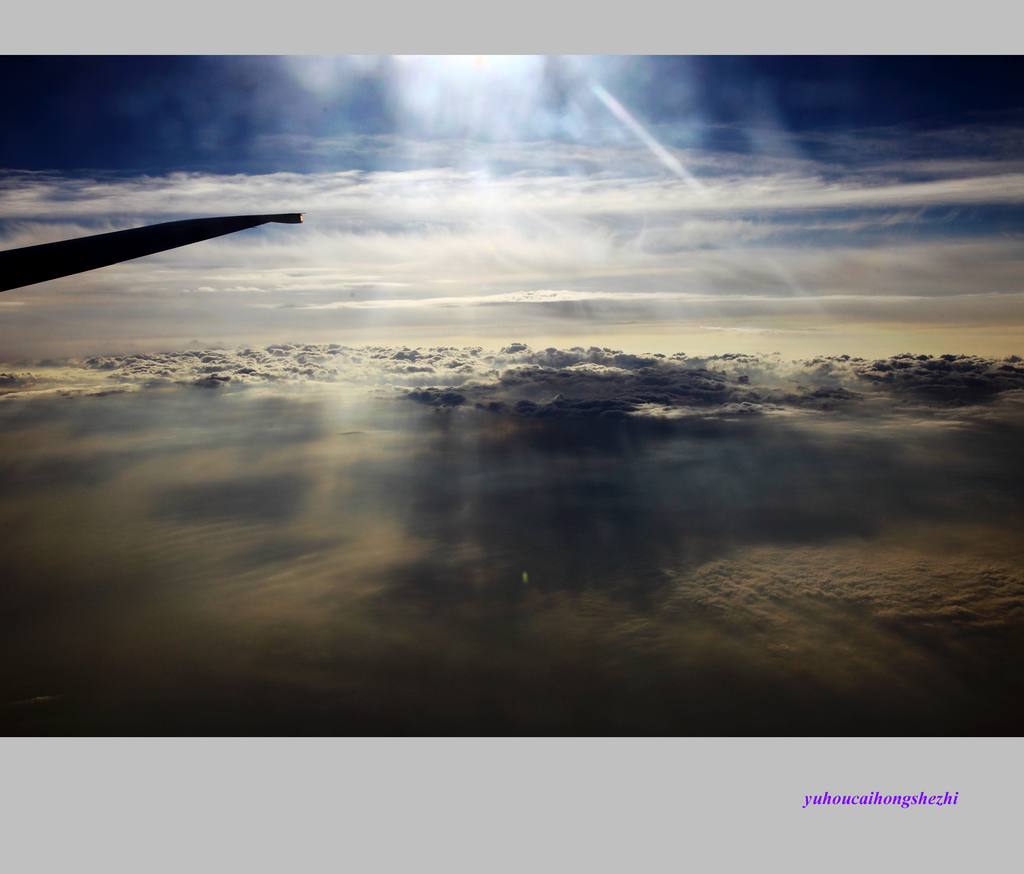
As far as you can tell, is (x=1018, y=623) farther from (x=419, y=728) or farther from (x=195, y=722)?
(x=195, y=722)

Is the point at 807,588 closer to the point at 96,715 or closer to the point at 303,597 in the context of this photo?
the point at 303,597

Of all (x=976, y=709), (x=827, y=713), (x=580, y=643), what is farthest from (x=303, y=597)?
(x=976, y=709)

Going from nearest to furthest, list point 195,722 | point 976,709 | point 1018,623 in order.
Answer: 1. point 195,722
2. point 976,709
3. point 1018,623

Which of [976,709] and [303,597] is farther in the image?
[303,597]

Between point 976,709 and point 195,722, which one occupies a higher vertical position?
point 195,722

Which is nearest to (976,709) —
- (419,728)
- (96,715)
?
(419,728)

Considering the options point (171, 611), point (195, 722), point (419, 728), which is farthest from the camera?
point (171, 611)

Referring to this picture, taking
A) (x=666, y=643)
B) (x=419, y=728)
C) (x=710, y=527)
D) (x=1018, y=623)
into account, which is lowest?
(x=710, y=527)
